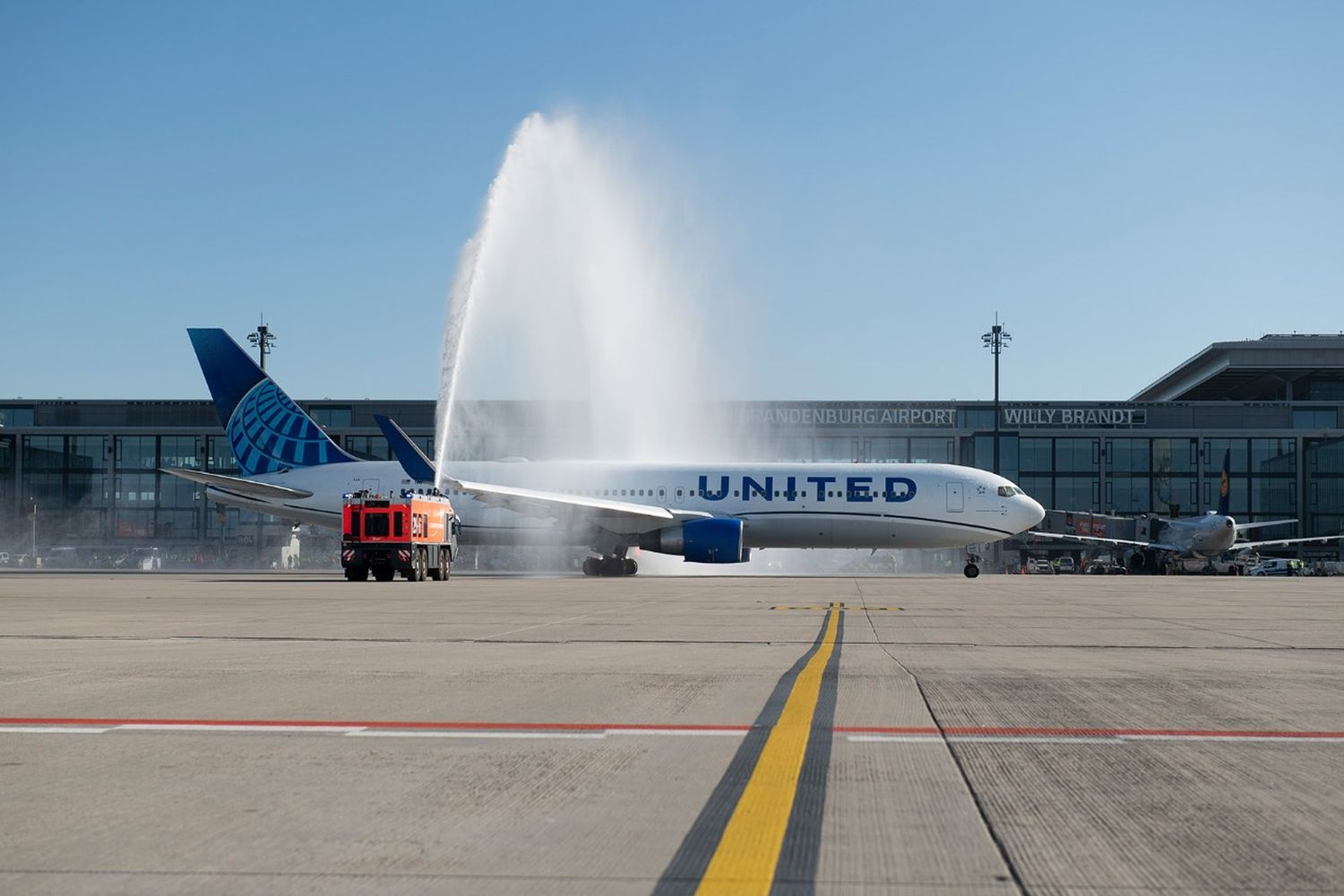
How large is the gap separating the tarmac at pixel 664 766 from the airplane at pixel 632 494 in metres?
30.5

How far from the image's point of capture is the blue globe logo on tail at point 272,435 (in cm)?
4712

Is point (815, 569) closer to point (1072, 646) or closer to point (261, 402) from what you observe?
point (261, 402)

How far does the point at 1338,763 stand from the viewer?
671 cm

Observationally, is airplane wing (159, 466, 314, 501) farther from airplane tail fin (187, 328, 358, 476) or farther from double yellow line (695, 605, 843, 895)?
double yellow line (695, 605, 843, 895)

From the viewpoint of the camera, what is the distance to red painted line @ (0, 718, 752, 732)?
7.78 meters

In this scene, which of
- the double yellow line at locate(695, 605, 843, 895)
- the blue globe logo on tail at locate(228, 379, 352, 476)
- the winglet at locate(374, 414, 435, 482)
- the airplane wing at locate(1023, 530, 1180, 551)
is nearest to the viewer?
the double yellow line at locate(695, 605, 843, 895)

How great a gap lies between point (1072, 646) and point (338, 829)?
1152 cm

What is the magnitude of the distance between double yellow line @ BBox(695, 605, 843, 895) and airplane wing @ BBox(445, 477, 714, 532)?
104 ft

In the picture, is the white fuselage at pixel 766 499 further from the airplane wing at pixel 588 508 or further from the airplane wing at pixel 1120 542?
the airplane wing at pixel 1120 542

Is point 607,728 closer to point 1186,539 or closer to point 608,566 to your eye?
point 608,566

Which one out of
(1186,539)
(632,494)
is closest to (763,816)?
(632,494)

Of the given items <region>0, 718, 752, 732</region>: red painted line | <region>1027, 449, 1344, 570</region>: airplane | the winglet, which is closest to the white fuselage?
the winglet

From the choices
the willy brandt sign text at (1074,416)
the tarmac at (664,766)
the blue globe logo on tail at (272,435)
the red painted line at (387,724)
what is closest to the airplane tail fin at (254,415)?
the blue globe logo on tail at (272,435)

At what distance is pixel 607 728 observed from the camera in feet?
25.8
